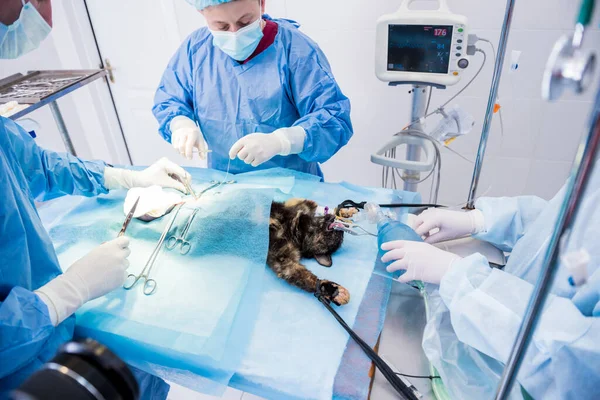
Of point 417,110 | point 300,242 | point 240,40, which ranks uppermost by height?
point 240,40

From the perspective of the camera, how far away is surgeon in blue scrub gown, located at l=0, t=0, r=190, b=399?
0.96m

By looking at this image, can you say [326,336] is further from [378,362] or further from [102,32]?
[102,32]

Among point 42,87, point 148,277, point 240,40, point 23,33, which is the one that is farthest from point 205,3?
point 42,87

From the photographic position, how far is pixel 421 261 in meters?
1.12

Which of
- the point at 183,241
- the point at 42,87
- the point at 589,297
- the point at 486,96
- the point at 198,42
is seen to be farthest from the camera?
the point at 486,96

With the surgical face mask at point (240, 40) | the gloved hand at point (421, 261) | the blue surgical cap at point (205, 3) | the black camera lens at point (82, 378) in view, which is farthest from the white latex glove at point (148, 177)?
the black camera lens at point (82, 378)

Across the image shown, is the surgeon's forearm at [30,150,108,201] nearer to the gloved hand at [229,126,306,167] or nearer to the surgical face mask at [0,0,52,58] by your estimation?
the surgical face mask at [0,0,52,58]

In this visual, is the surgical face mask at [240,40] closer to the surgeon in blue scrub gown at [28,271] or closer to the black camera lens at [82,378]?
the surgeon in blue scrub gown at [28,271]

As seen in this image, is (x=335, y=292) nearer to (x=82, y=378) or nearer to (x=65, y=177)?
(x=82, y=378)

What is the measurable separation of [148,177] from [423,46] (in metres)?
1.33

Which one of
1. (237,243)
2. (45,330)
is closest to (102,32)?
(237,243)

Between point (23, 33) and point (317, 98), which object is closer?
point (23, 33)

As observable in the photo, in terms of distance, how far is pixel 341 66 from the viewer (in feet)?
8.52

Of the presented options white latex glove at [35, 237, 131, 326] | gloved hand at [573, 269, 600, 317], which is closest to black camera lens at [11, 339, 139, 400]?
white latex glove at [35, 237, 131, 326]
